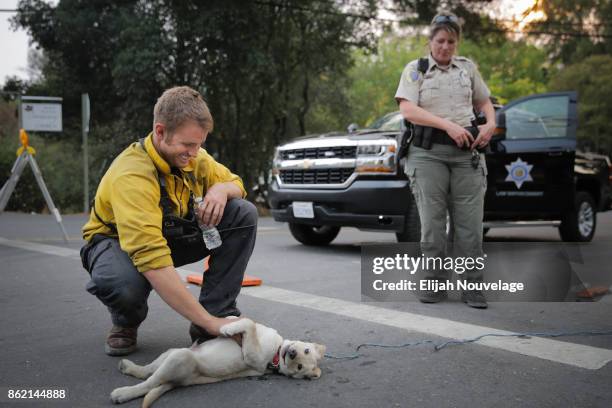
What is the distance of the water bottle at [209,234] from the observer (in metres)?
2.96

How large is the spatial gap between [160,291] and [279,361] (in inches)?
23.6

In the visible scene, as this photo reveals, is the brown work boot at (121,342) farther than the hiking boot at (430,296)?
No

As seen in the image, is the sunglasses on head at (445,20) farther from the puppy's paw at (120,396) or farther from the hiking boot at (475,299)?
the puppy's paw at (120,396)

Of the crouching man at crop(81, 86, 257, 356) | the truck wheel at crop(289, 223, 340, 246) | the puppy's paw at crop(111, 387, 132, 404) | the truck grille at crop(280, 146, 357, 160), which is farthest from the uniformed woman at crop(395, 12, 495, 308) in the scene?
the truck wheel at crop(289, 223, 340, 246)

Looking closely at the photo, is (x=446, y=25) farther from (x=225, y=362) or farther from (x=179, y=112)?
(x=225, y=362)

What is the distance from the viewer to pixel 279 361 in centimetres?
263

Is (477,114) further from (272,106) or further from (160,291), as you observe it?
(272,106)

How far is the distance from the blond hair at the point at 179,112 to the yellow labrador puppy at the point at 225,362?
873 millimetres

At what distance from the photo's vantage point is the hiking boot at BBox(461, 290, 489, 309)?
13.5ft

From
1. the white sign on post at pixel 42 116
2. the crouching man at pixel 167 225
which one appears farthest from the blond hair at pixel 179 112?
the white sign on post at pixel 42 116

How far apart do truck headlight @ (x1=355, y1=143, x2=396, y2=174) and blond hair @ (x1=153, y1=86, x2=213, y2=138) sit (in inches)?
143

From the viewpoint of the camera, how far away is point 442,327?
11.6ft

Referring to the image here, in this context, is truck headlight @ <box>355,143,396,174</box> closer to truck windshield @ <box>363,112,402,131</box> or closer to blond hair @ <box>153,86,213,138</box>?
truck windshield @ <box>363,112,402,131</box>

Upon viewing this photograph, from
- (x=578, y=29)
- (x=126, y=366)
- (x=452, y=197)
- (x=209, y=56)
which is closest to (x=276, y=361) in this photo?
(x=126, y=366)
